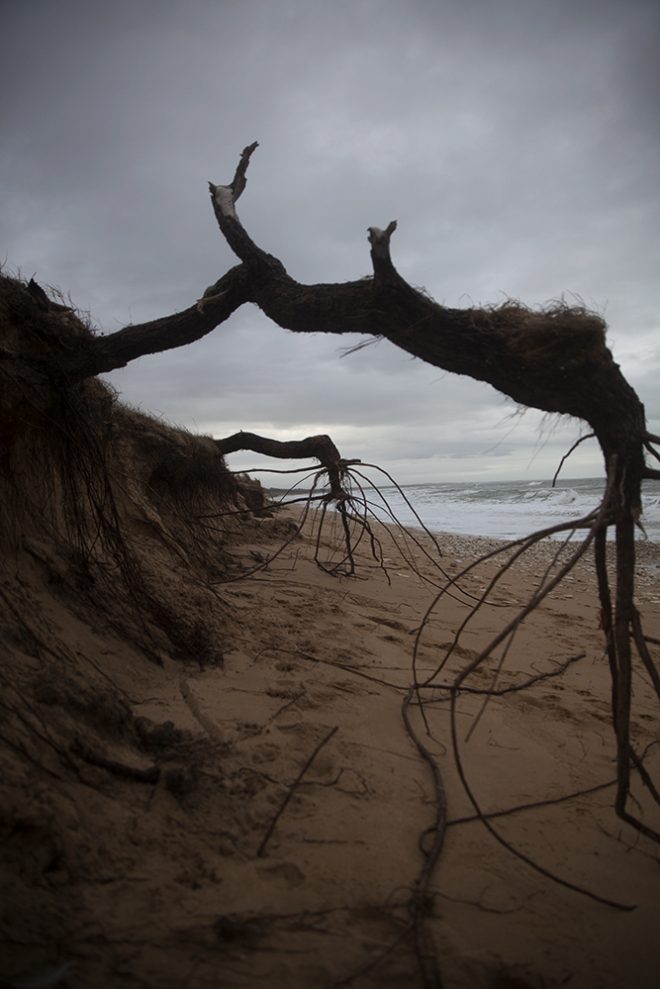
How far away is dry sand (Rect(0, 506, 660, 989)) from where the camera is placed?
1.32 metres

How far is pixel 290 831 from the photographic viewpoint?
5.87 feet

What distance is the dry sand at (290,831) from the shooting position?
1.32m

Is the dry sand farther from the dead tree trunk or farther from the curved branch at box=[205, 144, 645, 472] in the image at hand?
the curved branch at box=[205, 144, 645, 472]

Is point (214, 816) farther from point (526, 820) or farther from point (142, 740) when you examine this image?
point (526, 820)

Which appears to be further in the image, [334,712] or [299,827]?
[334,712]

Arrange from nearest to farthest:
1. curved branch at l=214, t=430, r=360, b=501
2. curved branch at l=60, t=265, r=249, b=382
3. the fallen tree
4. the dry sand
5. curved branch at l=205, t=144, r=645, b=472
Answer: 1. the dry sand
2. the fallen tree
3. curved branch at l=205, t=144, r=645, b=472
4. curved branch at l=60, t=265, r=249, b=382
5. curved branch at l=214, t=430, r=360, b=501

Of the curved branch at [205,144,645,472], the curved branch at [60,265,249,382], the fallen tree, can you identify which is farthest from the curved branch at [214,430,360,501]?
the curved branch at [205,144,645,472]

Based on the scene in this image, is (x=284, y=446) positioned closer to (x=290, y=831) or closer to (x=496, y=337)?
(x=496, y=337)

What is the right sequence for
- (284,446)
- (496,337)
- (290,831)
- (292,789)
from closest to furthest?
(290,831) < (292,789) < (496,337) < (284,446)

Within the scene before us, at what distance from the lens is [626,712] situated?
1573 millimetres

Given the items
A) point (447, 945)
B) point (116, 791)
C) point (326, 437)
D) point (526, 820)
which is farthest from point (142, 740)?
point (326, 437)

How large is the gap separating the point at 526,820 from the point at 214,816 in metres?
1.25

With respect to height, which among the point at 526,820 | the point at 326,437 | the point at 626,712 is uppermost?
the point at 326,437

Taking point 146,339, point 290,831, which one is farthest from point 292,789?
point 146,339
